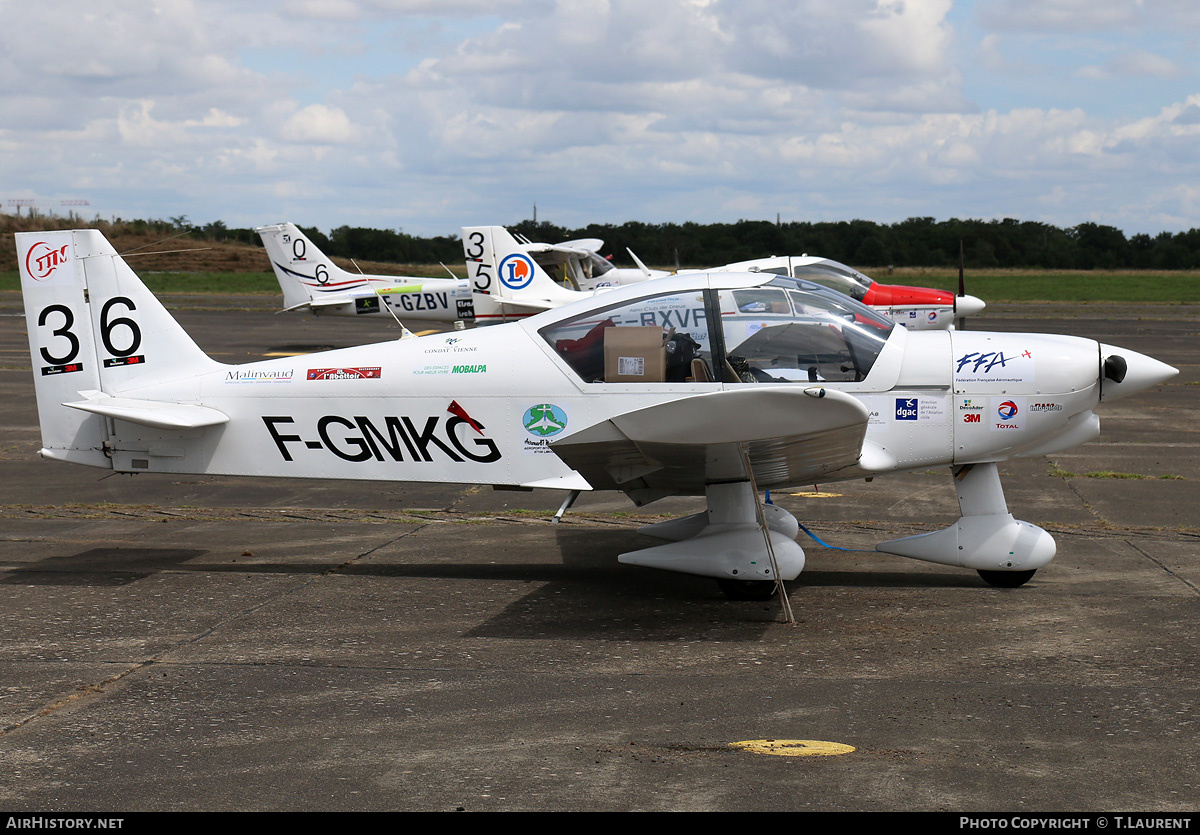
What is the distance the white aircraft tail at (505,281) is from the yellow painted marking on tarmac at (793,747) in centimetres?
2125

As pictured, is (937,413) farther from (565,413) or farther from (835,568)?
(565,413)

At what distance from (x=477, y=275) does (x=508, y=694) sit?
21.3 m

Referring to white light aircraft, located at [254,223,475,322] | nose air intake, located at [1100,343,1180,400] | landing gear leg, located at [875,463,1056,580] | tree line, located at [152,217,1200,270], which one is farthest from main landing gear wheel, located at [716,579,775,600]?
tree line, located at [152,217,1200,270]

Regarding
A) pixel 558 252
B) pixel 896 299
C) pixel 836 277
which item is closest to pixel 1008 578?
pixel 836 277

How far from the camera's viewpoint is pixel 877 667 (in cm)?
565

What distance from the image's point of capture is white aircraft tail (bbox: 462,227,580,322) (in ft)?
84.0

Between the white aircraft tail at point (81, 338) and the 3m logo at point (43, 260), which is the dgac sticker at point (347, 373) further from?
the 3m logo at point (43, 260)

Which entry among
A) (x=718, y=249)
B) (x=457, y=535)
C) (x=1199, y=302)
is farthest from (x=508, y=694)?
(x=718, y=249)

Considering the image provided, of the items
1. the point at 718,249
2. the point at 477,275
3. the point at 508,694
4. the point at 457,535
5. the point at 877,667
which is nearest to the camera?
the point at 508,694

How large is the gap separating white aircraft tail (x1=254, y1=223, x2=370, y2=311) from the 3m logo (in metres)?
22.5

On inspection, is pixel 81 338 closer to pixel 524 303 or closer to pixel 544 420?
pixel 544 420

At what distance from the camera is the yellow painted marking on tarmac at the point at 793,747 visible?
449cm

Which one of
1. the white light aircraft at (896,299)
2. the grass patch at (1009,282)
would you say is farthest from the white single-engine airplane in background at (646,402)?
the grass patch at (1009,282)

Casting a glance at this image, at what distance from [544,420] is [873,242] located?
247 ft
